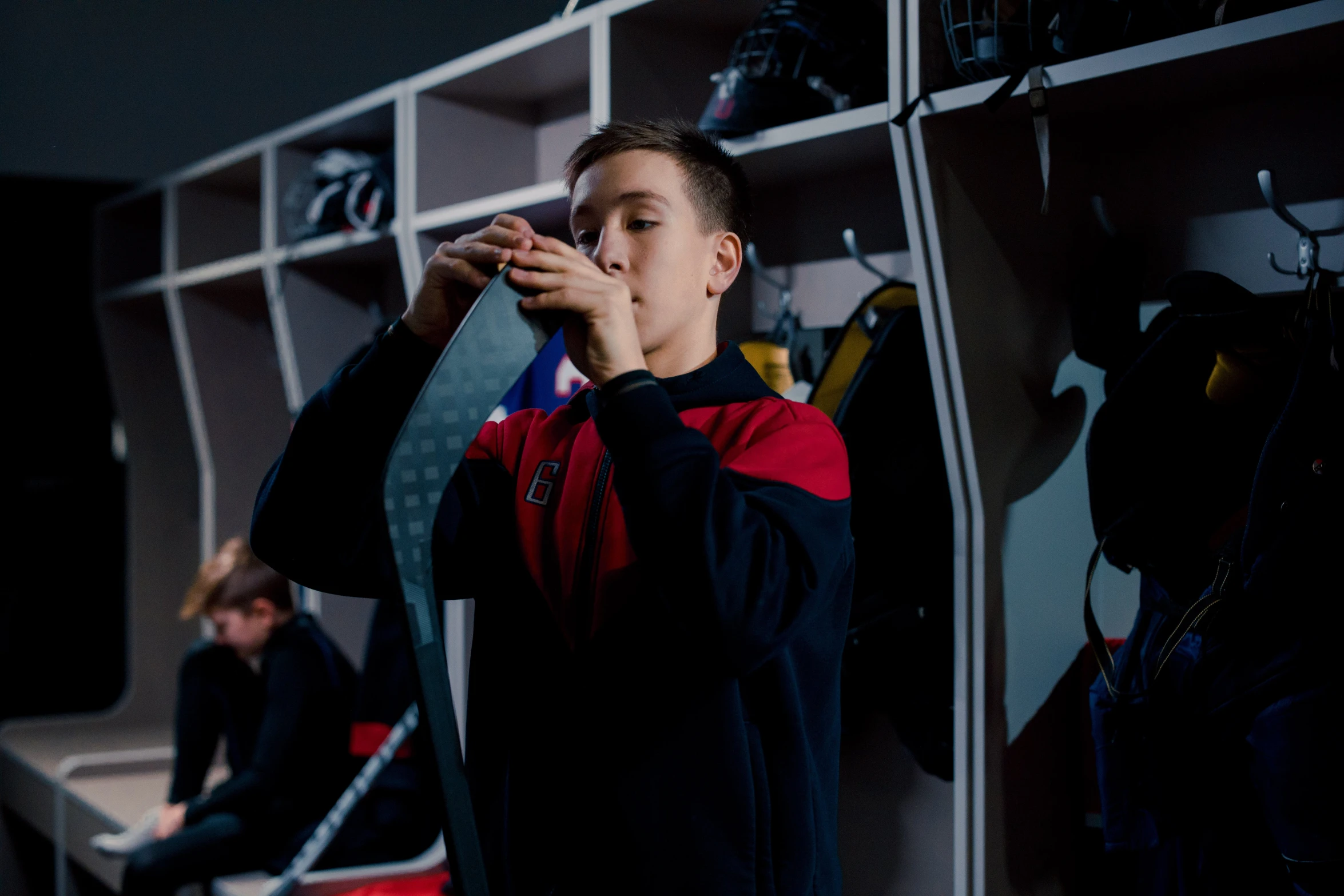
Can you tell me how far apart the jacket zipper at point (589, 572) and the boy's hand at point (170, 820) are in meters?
1.74

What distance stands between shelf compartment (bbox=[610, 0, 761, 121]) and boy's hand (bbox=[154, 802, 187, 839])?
1612 mm

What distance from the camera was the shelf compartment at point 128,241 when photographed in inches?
123

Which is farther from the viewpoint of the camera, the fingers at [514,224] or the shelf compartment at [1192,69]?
the shelf compartment at [1192,69]

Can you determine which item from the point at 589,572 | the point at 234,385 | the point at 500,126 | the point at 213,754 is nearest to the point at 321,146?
the point at 500,126

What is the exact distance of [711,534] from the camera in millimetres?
581

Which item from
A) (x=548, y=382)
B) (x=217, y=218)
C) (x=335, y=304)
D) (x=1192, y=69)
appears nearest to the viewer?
(x=1192, y=69)

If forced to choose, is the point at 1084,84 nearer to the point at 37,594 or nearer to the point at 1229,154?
the point at 1229,154

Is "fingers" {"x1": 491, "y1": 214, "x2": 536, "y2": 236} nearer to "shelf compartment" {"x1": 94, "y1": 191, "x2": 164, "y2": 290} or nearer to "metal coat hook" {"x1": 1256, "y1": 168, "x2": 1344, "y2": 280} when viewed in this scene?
"metal coat hook" {"x1": 1256, "y1": 168, "x2": 1344, "y2": 280}

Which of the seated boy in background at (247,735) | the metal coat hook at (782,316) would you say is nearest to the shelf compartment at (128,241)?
the seated boy in background at (247,735)

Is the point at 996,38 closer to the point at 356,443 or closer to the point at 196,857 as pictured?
the point at 356,443

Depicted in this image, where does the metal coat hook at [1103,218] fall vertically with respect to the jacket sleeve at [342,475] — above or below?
above

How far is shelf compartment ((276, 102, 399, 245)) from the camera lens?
227cm

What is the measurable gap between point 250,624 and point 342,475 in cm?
169

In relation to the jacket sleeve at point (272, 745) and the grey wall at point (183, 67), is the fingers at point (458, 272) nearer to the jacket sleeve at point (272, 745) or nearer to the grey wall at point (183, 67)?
→ the jacket sleeve at point (272, 745)
